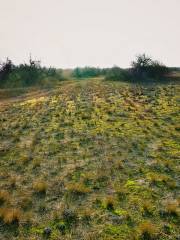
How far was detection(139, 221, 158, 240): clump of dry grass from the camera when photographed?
10.4 m

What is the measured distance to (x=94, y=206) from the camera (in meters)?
12.7

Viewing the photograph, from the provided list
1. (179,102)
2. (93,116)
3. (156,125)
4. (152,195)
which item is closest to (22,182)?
(152,195)

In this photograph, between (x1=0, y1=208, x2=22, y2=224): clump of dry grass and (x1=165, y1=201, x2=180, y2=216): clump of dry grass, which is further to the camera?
(x1=165, y1=201, x2=180, y2=216): clump of dry grass

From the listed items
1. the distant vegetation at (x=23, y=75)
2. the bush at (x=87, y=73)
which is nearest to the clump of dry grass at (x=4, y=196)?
the distant vegetation at (x=23, y=75)

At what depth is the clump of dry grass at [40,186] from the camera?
14277 mm

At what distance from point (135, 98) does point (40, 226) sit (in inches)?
1155

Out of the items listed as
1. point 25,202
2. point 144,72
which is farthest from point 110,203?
point 144,72

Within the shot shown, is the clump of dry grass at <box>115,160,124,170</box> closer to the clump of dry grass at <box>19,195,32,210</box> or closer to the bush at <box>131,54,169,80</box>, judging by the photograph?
the clump of dry grass at <box>19,195,32,210</box>

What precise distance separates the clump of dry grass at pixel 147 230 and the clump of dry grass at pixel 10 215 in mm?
3896

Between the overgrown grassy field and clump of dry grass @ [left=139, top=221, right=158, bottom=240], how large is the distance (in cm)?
3

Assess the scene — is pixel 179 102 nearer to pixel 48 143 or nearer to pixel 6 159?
pixel 48 143

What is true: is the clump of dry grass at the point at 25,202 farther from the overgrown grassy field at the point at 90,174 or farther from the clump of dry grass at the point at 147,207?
the clump of dry grass at the point at 147,207

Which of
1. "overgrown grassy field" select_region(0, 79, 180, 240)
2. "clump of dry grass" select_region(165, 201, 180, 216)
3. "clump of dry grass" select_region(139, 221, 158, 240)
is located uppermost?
"clump of dry grass" select_region(139, 221, 158, 240)

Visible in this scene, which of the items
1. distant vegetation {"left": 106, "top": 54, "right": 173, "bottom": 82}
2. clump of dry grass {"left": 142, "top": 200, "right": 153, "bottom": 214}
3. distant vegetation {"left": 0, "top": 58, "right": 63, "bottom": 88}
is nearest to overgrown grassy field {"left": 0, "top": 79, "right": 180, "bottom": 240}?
clump of dry grass {"left": 142, "top": 200, "right": 153, "bottom": 214}
